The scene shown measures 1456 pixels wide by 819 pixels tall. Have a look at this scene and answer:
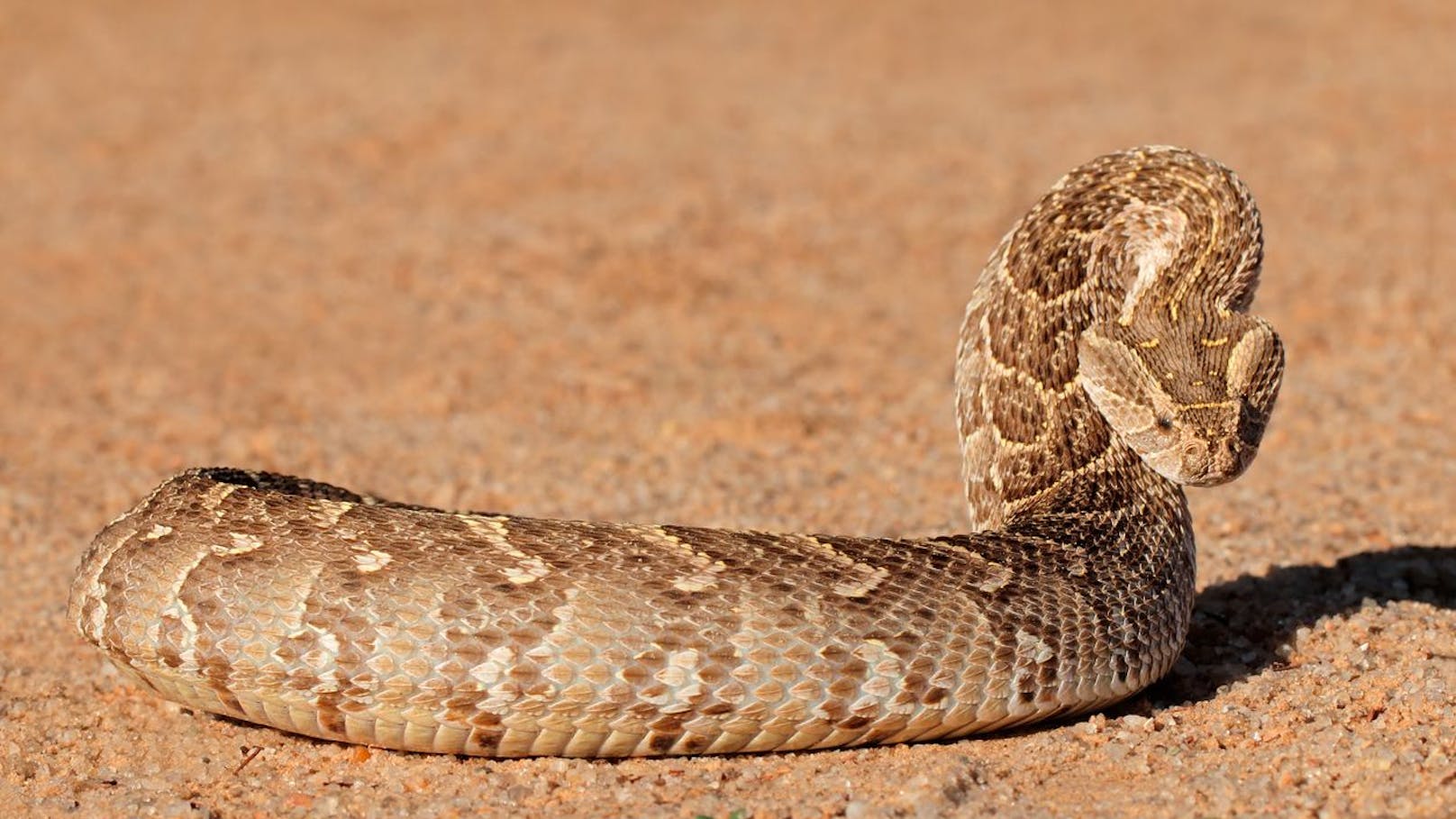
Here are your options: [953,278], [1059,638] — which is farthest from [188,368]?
[1059,638]

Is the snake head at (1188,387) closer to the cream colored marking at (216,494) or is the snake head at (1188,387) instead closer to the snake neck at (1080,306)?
the snake neck at (1080,306)

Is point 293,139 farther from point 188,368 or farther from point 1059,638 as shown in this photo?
point 1059,638

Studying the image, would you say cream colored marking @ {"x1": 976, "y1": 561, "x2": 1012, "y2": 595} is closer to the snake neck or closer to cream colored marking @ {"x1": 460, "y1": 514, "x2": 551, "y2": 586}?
the snake neck

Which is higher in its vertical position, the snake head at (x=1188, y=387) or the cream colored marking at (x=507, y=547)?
the snake head at (x=1188, y=387)

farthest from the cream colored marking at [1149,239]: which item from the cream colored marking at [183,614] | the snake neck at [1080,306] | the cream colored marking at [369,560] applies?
the cream colored marking at [183,614]

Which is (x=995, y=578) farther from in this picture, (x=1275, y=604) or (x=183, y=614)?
(x=183, y=614)

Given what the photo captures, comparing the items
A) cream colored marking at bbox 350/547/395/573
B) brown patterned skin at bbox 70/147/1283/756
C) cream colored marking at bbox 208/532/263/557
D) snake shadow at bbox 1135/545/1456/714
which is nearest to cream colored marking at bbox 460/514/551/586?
brown patterned skin at bbox 70/147/1283/756
